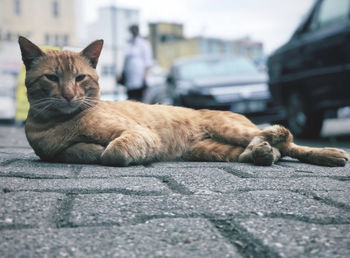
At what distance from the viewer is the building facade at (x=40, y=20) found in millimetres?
32344

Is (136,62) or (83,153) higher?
(136,62)

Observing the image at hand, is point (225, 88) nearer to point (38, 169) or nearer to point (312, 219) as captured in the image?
point (38, 169)

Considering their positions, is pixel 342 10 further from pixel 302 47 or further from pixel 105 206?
pixel 105 206

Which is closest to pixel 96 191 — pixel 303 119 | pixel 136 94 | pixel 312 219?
pixel 312 219

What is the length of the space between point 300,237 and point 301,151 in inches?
81.3

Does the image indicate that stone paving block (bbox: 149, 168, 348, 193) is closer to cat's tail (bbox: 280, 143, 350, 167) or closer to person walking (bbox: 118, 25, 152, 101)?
cat's tail (bbox: 280, 143, 350, 167)

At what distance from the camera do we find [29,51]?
3.19m

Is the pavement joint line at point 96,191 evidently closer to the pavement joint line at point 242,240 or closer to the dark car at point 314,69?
the pavement joint line at point 242,240

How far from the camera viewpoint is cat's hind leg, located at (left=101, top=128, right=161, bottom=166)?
2.91 metres

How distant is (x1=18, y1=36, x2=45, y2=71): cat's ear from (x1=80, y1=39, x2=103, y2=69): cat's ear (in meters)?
0.34

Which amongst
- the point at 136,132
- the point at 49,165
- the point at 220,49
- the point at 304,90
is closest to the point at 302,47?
the point at 304,90

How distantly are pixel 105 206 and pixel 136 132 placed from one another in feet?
4.64

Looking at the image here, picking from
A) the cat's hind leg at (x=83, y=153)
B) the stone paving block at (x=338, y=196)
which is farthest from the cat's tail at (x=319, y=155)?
the cat's hind leg at (x=83, y=153)

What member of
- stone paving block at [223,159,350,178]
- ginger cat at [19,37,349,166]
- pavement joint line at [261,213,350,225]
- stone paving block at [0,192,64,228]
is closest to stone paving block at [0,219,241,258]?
stone paving block at [0,192,64,228]
